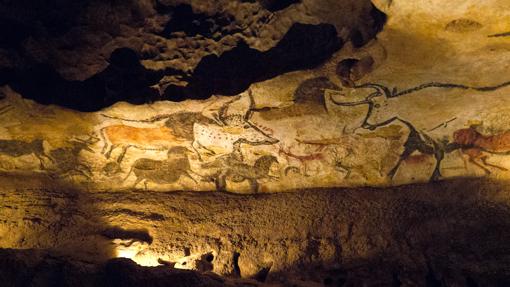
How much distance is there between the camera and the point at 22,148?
416 centimetres

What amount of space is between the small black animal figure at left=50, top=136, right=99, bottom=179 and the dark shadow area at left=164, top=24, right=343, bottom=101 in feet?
4.30

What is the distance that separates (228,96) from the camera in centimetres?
351

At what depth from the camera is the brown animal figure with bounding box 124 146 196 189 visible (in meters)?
4.28

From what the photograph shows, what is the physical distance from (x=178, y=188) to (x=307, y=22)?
2462 millimetres

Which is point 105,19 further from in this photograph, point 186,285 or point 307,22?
point 186,285

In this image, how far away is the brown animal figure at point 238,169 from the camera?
4211 millimetres

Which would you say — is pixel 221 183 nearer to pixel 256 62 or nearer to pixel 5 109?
pixel 256 62

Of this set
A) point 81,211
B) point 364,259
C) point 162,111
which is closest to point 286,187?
point 364,259

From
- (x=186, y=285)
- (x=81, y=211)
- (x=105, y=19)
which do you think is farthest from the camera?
(x=81, y=211)

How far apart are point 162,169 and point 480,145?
131 inches

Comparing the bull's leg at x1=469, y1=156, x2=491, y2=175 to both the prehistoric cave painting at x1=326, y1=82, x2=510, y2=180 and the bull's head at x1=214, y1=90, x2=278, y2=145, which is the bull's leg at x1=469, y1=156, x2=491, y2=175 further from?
the bull's head at x1=214, y1=90, x2=278, y2=145

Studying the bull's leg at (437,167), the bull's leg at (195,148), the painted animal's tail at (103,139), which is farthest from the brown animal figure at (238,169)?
the bull's leg at (437,167)

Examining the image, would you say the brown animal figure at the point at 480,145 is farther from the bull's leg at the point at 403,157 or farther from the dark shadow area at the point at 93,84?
the dark shadow area at the point at 93,84

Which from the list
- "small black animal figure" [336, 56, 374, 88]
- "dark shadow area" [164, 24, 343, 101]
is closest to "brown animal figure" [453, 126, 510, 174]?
"small black animal figure" [336, 56, 374, 88]
